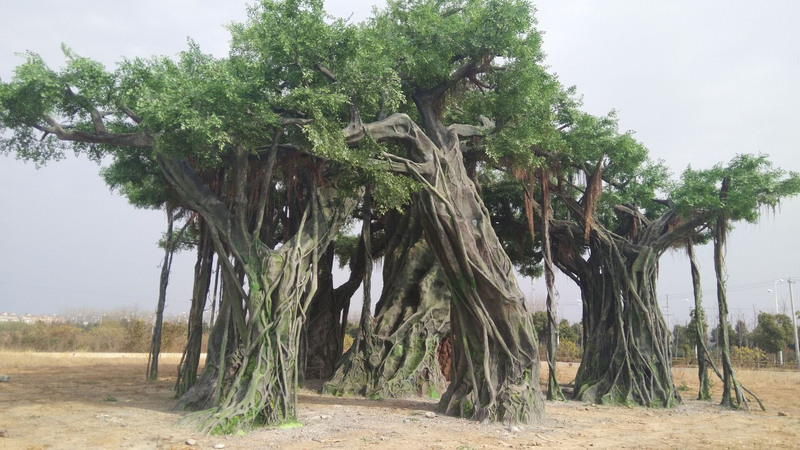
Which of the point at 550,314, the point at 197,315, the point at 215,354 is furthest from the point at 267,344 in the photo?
the point at 550,314

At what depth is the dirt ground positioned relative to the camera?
7.07 m

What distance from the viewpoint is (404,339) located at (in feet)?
41.9

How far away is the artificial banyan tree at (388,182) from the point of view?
8.64 meters

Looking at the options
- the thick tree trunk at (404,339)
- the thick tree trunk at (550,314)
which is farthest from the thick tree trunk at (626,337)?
the thick tree trunk at (404,339)

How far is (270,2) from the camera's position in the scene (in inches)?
357

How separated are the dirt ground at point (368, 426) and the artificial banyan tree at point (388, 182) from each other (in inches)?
23.5

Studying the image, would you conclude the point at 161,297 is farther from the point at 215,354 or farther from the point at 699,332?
the point at 699,332

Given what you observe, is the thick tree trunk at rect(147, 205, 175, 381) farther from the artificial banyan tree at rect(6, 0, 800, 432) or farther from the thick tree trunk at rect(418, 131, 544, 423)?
the thick tree trunk at rect(418, 131, 544, 423)

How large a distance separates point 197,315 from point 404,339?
14.6 ft

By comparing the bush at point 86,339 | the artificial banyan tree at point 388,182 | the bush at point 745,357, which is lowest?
the bush at point 86,339

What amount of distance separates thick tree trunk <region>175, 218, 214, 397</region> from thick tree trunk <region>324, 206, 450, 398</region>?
290 cm

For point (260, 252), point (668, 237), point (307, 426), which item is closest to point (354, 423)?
point (307, 426)

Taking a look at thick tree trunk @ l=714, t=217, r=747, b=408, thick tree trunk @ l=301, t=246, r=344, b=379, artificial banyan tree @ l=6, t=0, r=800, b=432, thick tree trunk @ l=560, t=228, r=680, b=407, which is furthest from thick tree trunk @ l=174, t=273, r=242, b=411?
thick tree trunk @ l=714, t=217, r=747, b=408

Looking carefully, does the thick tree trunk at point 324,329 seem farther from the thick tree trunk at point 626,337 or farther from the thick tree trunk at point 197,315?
the thick tree trunk at point 626,337
